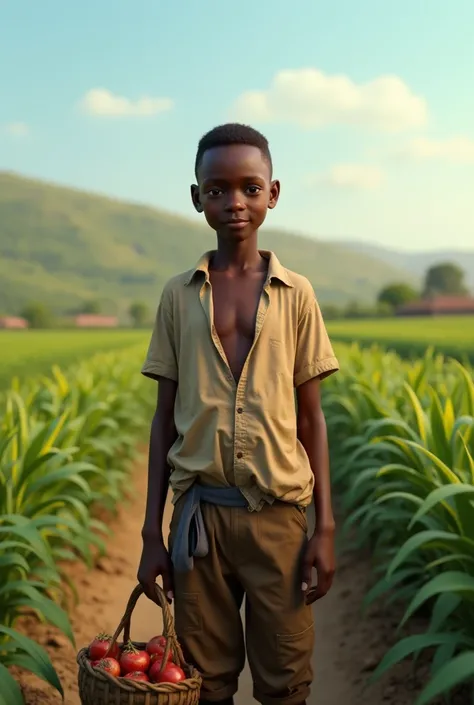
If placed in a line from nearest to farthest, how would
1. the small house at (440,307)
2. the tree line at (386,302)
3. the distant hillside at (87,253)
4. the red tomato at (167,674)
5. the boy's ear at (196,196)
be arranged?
the red tomato at (167,674) → the boy's ear at (196,196) → the small house at (440,307) → the tree line at (386,302) → the distant hillside at (87,253)

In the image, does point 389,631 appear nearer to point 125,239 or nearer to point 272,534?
point 272,534

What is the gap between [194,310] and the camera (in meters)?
2.22

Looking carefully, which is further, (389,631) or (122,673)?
(389,631)

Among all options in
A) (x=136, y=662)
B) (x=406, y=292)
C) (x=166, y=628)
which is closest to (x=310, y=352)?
(x=166, y=628)

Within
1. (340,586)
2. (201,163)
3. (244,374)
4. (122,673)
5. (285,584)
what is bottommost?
(340,586)

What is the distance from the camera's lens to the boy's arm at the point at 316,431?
7.29ft

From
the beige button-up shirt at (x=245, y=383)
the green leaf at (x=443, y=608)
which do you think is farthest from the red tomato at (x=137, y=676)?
the green leaf at (x=443, y=608)

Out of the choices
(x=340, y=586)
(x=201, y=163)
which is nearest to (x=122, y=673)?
(x=201, y=163)

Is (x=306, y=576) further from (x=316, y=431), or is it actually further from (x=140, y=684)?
(x=140, y=684)

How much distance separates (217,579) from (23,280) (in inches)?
5649

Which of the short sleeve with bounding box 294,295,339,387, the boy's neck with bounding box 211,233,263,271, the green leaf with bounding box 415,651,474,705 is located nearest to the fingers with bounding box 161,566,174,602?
the short sleeve with bounding box 294,295,339,387

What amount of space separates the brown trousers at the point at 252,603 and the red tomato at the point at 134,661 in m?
0.17

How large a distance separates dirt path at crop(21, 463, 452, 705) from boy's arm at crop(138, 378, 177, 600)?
963 mm

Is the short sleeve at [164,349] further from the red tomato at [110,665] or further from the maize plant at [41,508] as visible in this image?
the maize plant at [41,508]
